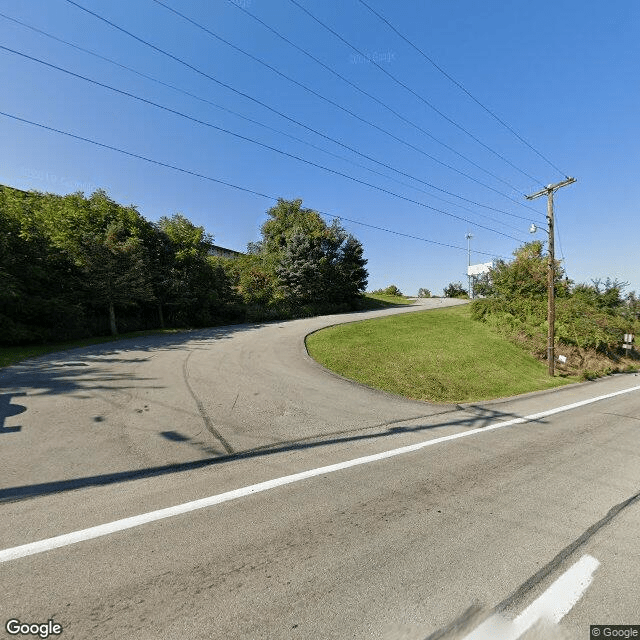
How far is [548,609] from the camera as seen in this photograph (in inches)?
Answer: 96.2

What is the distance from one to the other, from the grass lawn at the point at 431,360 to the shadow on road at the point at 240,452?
2036mm

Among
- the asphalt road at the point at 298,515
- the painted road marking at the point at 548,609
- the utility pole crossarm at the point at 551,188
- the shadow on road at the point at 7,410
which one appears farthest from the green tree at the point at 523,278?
the shadow on road at the point at 7,410

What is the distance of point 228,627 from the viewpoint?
2.17 m

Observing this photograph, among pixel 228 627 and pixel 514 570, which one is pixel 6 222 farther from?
pixel 514 570

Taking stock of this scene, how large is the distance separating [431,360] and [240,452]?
1028 cm

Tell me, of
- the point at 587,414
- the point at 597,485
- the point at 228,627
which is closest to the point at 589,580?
the point at 597,485

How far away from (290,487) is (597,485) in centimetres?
459

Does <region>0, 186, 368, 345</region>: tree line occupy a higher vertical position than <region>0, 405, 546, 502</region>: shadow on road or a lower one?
higher

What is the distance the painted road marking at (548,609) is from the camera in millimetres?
2256

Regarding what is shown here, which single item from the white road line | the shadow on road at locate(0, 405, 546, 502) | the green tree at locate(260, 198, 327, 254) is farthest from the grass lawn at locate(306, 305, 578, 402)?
the green tree at locate(260, 198, 327, 254)

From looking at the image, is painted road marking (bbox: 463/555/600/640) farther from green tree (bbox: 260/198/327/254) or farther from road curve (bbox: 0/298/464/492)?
green tree (bbox: 260/198/327/254)

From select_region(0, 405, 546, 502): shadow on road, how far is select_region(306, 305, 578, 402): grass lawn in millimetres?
2036

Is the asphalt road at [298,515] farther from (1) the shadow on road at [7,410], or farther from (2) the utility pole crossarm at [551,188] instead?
(2) the utility pole crossarm at [551,188]

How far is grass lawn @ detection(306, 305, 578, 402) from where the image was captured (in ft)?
34.9
